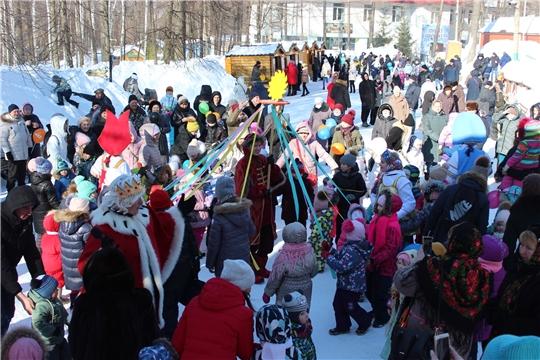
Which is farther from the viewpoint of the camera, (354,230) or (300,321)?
(354,230)

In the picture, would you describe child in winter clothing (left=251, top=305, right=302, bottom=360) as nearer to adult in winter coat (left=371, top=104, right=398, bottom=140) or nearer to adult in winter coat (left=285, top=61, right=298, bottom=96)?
adult in winter coat (left=371, top=104, right=398, bottom=140)

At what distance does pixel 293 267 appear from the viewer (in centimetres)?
466

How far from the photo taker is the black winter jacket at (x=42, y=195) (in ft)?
20.2

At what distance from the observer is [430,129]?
33.8 ft

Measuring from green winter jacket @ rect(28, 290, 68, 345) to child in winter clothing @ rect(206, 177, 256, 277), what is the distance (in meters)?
1.70

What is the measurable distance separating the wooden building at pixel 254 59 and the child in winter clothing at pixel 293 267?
854 inches

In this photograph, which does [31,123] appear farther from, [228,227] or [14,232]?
[228,227]

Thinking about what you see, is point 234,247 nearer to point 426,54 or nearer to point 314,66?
point 314,66

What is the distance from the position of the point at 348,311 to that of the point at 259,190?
1.79m

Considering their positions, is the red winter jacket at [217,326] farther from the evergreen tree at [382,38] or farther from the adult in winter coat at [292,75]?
the evergreen tree at [382,38]

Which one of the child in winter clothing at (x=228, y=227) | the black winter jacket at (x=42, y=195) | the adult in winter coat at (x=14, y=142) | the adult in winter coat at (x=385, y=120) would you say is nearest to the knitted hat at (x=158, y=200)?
the child in winter clothing at (x=228, y=227)

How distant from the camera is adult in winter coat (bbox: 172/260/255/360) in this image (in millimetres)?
3109

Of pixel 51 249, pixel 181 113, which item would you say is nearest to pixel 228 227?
pixel 51 249

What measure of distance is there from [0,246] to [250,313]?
2092 mm
